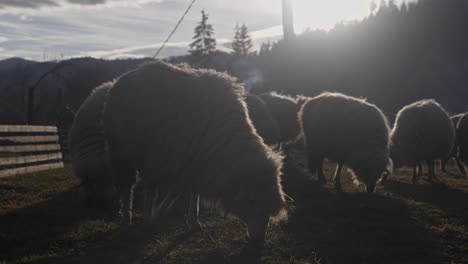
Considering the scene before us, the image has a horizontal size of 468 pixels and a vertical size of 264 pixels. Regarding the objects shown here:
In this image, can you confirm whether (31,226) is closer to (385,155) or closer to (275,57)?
(385,155)

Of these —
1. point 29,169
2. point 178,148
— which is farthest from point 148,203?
point 29,169

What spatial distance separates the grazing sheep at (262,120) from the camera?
15424 millimetres

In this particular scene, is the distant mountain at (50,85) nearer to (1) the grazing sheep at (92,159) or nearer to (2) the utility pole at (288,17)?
(2) the utility pole at (288,17)

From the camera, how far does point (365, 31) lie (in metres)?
95.6

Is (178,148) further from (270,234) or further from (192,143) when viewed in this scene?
(270,234)

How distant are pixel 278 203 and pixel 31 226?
4.31 m

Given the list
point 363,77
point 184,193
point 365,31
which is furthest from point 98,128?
point 365,31

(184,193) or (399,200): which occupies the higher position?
(184,193)

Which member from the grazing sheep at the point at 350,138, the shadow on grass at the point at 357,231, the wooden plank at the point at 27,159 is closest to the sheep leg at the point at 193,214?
the shadow on grass at the point at 357,231

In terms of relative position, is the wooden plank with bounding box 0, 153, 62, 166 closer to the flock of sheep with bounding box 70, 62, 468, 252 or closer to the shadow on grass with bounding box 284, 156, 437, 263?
the flock of sheep with bounding box 70, 62, 468, 252

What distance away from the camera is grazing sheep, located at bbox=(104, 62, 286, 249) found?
5270mm

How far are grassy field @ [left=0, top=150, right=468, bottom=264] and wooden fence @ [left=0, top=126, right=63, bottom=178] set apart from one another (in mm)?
2720

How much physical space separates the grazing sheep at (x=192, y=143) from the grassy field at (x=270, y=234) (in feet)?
2.17

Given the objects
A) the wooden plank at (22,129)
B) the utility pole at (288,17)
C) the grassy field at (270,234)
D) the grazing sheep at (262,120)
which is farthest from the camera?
the utility pole at (288,17)
